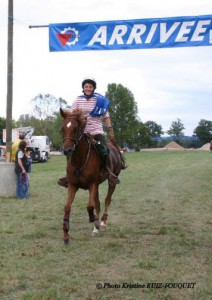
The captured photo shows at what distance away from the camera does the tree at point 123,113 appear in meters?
99.8

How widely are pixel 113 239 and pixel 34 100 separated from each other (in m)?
96.3

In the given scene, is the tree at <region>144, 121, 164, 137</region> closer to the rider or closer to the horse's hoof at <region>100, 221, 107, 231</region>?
the horse's hoof at <region>100, 221, 107, 231</region>

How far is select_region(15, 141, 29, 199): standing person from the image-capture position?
13750 millimetres

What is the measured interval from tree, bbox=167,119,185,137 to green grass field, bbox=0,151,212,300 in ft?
496

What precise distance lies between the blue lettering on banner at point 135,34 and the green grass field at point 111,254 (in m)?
3.74

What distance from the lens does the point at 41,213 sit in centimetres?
1085

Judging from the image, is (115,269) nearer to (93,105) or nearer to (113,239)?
(113,239)

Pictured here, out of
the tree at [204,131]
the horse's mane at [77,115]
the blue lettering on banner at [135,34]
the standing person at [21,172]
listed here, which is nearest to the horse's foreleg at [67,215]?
the horse's mane at [77,115]

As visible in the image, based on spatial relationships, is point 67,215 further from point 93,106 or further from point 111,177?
point 93,106

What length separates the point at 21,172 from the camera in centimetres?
1377

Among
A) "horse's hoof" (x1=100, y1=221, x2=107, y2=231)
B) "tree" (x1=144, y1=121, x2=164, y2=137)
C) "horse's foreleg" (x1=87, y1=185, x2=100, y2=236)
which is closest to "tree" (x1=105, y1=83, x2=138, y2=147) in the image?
"tree" (x1=144, y1=121, x2=164, y2=137)

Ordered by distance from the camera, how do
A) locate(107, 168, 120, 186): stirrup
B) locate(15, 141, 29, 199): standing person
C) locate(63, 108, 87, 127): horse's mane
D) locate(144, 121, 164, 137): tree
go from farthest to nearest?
1. locate(144, 121, 164, 137): tree
2. locate(15, 141, 29, 199): standing person
3. locate(107, 168, 120, 186): stirrup
4. locate(63, 108, 87, 127): horse's mane

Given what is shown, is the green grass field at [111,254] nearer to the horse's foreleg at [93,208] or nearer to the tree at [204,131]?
the horse's foreleg at [93,208]

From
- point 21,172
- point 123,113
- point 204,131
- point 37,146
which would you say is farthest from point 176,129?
point 21,172
